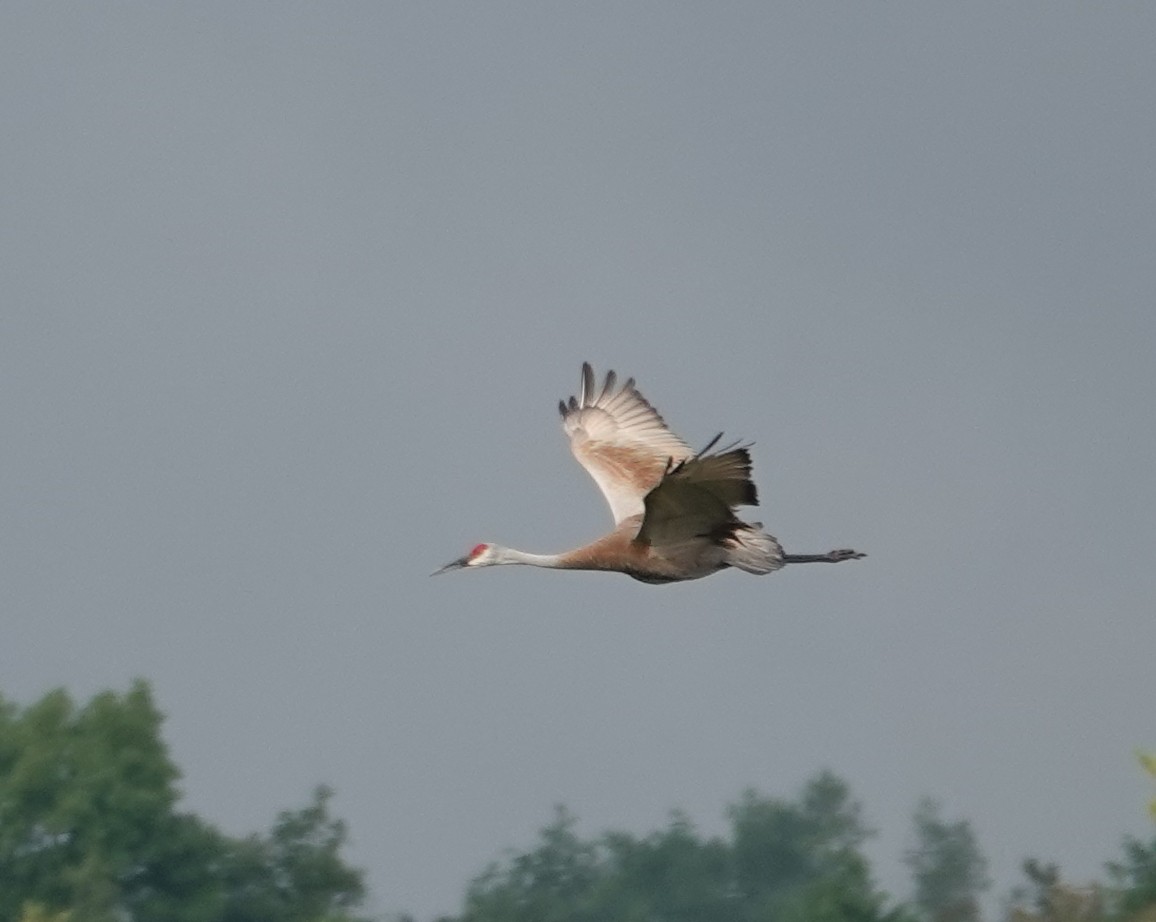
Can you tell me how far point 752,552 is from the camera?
2250cm

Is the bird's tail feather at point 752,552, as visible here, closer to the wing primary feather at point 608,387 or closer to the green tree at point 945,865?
the wing primary feather at point 608,387

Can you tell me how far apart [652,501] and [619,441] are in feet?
14.4

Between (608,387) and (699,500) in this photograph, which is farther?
(608,387)

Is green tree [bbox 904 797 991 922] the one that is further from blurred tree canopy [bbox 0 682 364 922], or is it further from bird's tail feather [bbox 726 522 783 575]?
bird's tail feather [bbox 726 522 783 575]

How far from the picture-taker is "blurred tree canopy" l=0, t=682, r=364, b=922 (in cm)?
6228

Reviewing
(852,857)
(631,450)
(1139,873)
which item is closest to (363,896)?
(852,857)

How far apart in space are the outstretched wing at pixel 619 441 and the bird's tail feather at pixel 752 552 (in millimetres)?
1701

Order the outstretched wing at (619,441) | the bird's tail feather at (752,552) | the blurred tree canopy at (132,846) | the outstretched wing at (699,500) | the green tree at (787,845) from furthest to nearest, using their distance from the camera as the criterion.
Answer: the green tree at (787,845) < the blurred tree canopy at (132,846) < the outstretched wing at (619,441) < the bird's tail feather at (752,552) < the outstretched wing at (699,500)

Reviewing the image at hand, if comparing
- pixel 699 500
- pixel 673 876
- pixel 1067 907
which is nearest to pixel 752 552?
pixel 699 500

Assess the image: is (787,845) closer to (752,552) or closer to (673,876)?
(673,876)

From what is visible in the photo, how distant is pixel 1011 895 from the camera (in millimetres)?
64062

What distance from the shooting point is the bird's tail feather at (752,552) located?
2236 centimetres

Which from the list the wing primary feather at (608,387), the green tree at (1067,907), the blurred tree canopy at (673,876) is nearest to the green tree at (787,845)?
the blurred tree canopy at (673,876)

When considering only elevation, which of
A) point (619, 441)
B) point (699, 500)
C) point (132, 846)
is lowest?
point (699, 500)
